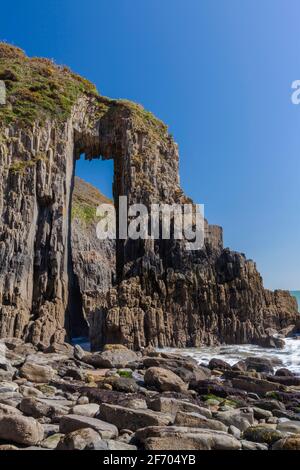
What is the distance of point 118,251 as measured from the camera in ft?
105

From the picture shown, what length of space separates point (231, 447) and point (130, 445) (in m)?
1.55

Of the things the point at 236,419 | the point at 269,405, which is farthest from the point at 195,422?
the point at 269,405

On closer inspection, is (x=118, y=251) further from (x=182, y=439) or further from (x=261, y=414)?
(x=182, y=439)

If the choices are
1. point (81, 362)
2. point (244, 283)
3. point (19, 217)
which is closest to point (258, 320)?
point (244, 283)

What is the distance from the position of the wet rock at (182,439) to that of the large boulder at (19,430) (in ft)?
5.22

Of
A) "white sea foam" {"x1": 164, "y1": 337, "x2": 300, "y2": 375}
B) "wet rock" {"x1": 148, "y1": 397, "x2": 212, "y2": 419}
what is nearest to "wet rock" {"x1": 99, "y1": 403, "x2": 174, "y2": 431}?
"wet rock" {"x1": 148, "y1": 397, "x2": 212, "y2": 419}

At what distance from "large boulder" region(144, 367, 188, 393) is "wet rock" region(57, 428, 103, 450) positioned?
621 cm

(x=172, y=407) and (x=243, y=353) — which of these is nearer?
(x=172, y=407)

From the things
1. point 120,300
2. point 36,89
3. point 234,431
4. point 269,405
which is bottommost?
point 269,405

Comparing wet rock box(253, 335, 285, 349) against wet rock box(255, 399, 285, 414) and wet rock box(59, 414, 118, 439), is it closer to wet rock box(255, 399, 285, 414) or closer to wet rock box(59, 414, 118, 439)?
wet rock box(255, 399, 285, 414)

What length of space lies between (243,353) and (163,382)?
11.2m

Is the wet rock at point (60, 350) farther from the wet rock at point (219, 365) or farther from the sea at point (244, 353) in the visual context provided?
the wet rock at point (219, 365)

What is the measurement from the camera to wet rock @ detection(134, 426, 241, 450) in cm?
565

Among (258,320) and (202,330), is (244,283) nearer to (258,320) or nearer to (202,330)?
(258,320)
